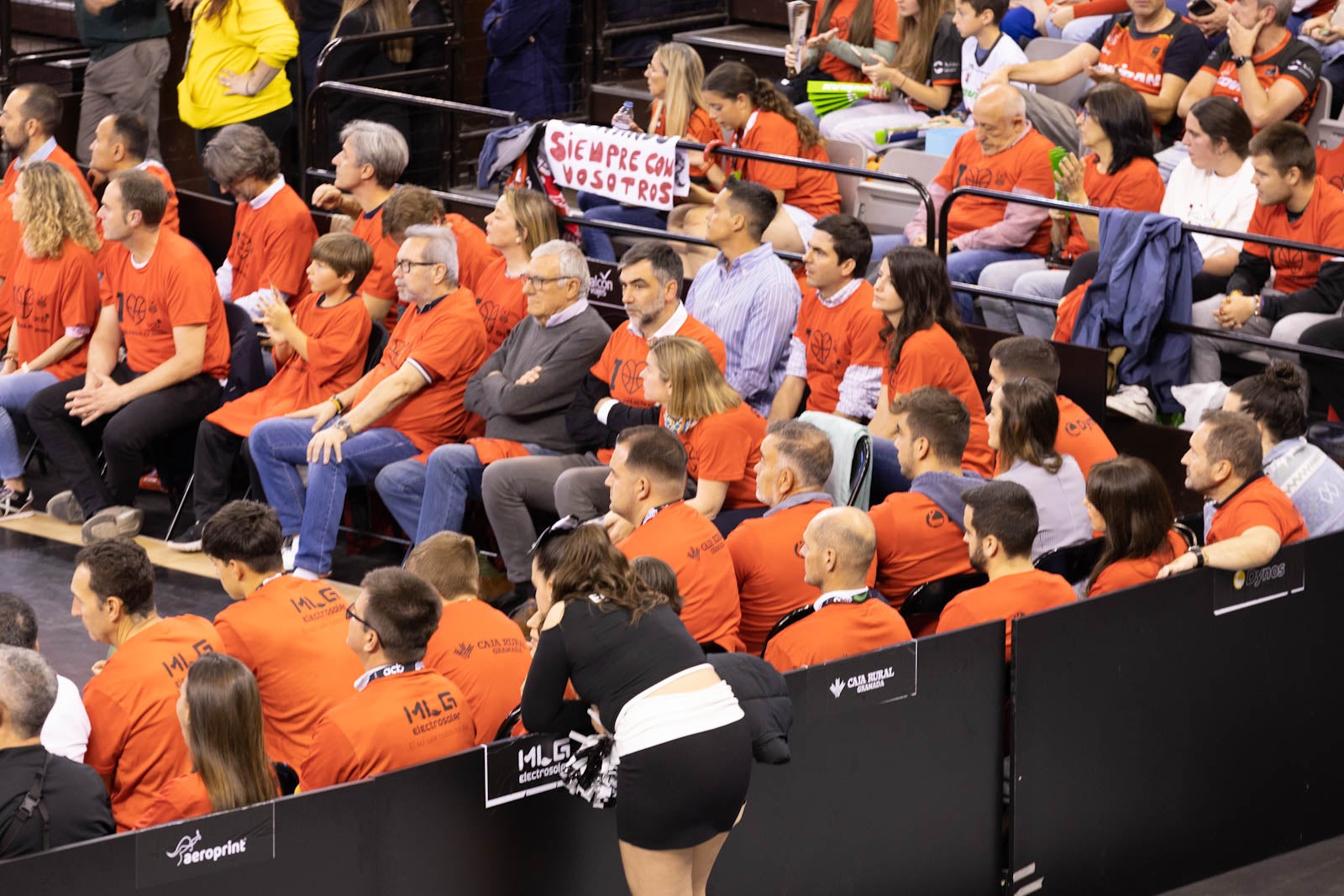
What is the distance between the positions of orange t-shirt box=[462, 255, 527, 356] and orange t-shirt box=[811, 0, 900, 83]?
3833 millimetres

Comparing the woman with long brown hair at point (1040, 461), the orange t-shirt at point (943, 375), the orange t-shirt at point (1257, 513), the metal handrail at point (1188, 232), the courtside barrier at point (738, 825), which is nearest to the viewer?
the courtside barrier at point (738, 825)

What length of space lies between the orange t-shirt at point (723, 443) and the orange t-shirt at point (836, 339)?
78 centimetres

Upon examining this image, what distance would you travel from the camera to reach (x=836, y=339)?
771cm

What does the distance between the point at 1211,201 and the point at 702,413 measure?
2.87 meters

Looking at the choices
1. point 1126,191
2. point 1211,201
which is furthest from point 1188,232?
point 1126,191

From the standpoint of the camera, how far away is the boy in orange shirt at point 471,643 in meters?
5.26

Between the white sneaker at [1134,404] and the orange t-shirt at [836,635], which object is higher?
the orange t-shirt at [836,635]

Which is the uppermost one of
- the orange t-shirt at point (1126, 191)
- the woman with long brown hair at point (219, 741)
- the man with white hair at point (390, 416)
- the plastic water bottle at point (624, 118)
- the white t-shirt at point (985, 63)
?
the white t-shirt at point (985, 63)

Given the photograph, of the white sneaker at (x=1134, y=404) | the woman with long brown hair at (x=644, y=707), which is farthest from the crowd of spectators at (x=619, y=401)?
the white sneaker at (x=1134, y=404)

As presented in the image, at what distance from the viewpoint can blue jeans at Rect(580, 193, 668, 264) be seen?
945cm

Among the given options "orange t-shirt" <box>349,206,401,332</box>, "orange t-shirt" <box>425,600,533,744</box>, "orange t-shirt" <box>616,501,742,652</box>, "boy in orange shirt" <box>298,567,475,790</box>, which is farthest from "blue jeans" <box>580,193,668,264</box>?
"boy in orange shirt" <box>298,567,475,790</box>

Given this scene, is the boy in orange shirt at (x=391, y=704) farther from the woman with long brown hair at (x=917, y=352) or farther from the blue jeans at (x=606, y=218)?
the blue jeans at (x=606, y=218)

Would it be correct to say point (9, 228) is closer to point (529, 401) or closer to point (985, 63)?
point (529, 401)

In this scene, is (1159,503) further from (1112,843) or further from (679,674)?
(679,674)
